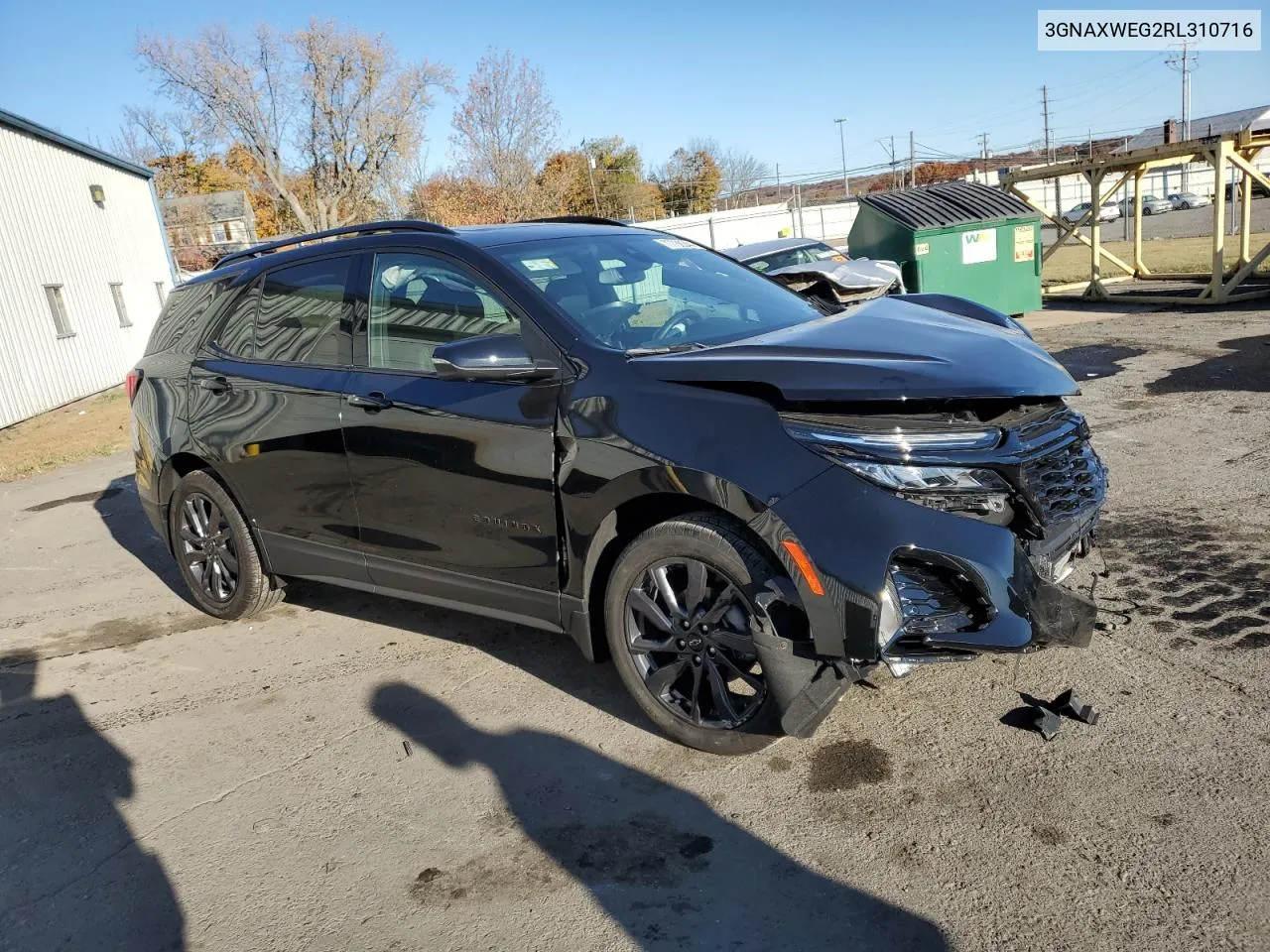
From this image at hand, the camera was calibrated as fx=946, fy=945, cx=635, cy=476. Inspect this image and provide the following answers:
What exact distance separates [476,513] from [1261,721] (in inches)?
111

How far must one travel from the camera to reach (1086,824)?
8.93 feet

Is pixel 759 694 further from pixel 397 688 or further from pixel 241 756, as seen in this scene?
pixel 241 756

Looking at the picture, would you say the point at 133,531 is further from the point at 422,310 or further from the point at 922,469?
the point at 922,469

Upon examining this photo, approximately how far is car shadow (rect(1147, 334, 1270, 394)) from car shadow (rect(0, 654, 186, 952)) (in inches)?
328

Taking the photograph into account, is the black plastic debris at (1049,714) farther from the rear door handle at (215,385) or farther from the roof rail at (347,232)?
the rear door handle at (215,385)

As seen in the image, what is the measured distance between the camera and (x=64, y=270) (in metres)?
18.5

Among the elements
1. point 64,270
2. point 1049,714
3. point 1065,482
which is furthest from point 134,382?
point 64,270

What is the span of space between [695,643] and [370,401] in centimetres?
177

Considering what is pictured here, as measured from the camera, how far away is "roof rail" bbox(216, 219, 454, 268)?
4.04 metres

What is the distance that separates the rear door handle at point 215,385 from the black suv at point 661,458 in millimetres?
37

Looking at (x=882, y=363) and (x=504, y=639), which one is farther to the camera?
(x=504, y=639)

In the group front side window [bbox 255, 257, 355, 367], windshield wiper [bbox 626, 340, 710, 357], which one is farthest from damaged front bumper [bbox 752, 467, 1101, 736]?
front side window [bbox 255, 257, 355, 367]

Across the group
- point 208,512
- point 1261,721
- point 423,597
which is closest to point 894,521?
point 1261,721

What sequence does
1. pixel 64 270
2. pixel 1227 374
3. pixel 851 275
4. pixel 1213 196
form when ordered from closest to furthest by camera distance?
pixel 1227 374 < pixel 851 275 < pixel 1213 196 < pixel 64 270
